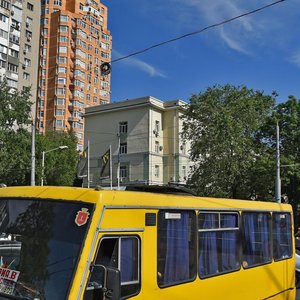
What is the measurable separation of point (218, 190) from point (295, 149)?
8423 mm

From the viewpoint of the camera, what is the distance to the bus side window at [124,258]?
3.90m

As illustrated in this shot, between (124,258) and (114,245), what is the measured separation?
0.20 m

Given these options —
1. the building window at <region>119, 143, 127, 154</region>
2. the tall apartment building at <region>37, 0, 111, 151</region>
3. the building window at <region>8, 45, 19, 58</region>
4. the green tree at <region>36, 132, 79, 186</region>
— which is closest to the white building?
the building window at <region>119, 143, 127, 154</region>

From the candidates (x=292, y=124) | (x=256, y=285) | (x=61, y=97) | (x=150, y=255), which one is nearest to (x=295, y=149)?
(x=292, y=124)

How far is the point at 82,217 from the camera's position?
3.87 metres

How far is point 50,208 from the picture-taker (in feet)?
13.3

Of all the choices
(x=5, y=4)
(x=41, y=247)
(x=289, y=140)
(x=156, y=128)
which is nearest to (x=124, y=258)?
(x=41, y=247)

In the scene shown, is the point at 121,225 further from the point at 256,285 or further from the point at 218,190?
the point at 218,190

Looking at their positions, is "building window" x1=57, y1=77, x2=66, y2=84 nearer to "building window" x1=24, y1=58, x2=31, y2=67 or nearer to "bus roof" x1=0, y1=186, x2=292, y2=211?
"building window" x1=24, y1=58, x2=31, y2=67

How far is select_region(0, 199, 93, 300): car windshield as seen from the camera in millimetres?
3654

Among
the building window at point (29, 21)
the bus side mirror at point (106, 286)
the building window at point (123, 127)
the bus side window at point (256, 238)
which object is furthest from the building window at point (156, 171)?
the bus side mirror at point (106, 286)

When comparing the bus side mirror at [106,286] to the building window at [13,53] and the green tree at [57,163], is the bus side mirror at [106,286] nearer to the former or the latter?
the green tree at [57,163]

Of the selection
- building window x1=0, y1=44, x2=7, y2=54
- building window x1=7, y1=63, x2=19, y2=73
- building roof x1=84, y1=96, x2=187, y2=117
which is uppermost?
building window x1=0, y1=44, x2=7, y2=54

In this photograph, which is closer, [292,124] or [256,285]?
[256,285]
